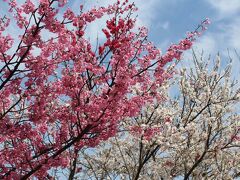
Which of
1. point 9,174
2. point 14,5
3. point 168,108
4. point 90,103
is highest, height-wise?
point 168,108

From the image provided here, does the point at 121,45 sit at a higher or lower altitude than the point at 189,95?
lower

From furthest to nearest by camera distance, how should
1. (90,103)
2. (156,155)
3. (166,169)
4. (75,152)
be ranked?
(156,155) < (166,169) < (75,152) < (90,103)

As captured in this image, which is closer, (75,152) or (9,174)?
(9,174)

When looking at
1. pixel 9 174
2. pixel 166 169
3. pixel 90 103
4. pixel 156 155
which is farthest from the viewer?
pixel 156 155

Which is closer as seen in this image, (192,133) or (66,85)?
(66,85)

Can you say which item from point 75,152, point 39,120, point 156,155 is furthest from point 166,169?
point 39,120

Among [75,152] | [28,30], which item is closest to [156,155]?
[75,152]

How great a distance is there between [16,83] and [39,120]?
912mm

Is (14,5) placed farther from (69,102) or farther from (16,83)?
(69,102)

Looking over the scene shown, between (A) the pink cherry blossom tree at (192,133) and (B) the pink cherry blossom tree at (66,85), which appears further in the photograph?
(A) the pink cherry blossom tree at (192,133)

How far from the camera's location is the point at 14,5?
26.0 feet

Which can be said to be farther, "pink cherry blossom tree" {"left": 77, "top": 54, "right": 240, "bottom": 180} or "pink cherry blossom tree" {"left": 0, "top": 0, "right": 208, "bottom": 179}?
"pink cherry blossom tree" {"left": 77, "top": 54, "right": 240, "bottom": 180}

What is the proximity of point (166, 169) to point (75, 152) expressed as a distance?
213 inches

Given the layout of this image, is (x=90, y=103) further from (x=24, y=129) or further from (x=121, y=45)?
(x=24, y=129)
